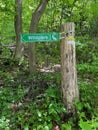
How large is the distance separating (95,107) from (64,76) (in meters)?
0.78

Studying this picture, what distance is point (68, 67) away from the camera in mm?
3750

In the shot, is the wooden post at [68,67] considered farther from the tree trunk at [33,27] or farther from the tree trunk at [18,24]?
the tree trunk at [18,24]

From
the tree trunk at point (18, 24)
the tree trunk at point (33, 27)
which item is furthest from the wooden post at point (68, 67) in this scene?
the tree trunk at point (18, 24)

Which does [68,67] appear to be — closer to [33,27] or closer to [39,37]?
[39,37]

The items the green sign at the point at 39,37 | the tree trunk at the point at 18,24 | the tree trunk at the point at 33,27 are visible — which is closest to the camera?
the green sign at the point at 39,37

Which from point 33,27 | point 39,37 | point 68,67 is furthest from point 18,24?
point 68,67

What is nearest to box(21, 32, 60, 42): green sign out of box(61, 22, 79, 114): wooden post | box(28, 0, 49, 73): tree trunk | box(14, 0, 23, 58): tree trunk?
box(61, 22, 79, 114): wooden post

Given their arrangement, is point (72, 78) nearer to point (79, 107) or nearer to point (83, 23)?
point (79, 107)

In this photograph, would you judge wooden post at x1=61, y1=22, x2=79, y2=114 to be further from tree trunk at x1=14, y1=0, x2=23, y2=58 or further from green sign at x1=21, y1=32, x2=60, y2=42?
tree trunk at x1=14, y1=0, x2=23, y2=58

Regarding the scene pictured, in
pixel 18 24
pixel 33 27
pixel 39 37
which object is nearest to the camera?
pixel 39 37

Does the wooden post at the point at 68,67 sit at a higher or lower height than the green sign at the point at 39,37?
lower

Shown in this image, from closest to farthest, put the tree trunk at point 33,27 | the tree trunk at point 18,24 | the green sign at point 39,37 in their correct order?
the green sign at point 39,37 < the tree trunk at point 33,27 < the tree trunk at point 18,24

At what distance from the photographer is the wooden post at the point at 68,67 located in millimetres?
3715

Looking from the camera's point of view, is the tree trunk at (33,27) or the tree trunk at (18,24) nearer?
the tree trunk at (33,27)
